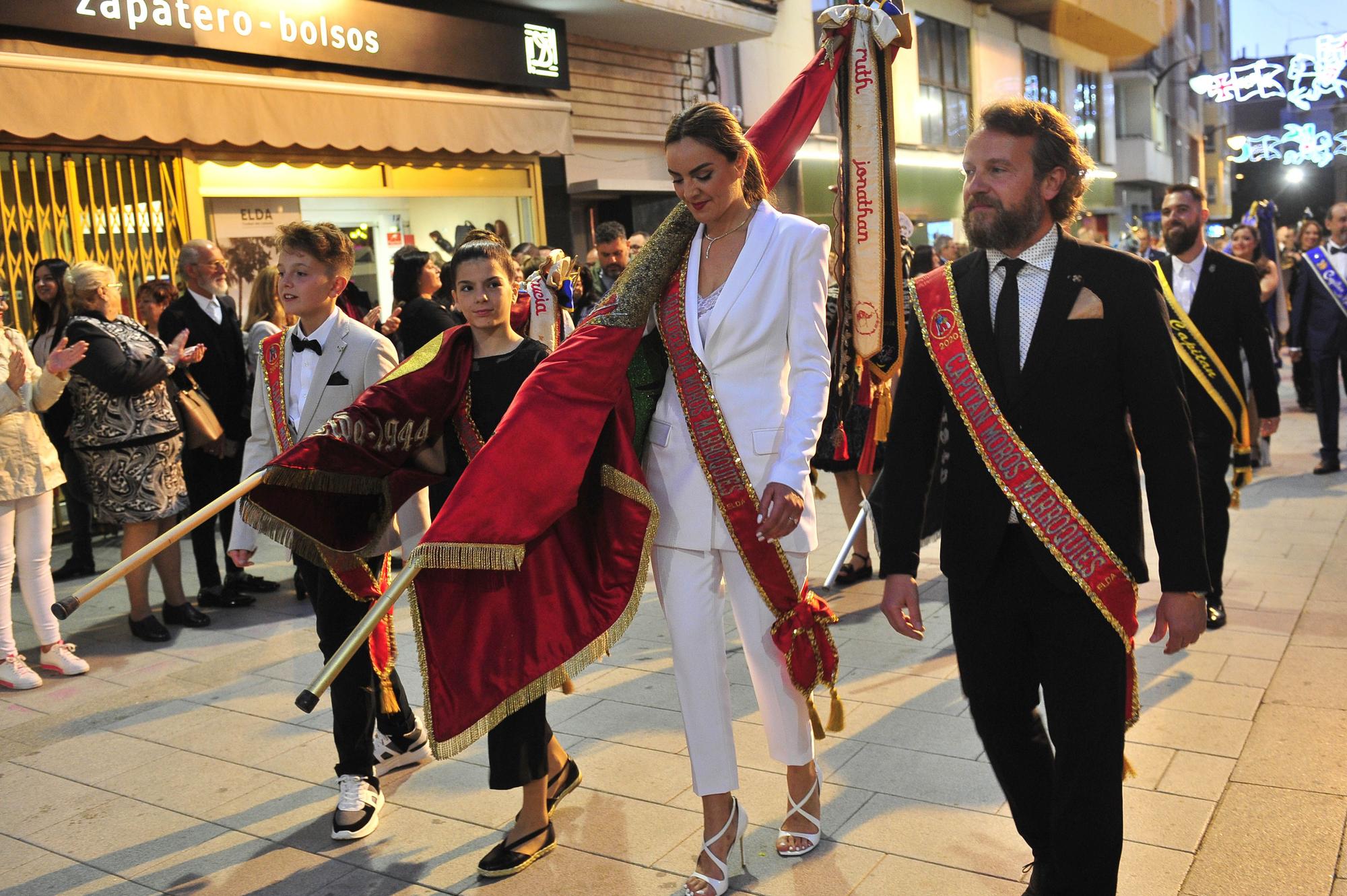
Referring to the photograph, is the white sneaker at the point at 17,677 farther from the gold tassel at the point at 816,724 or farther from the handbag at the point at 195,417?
the gold tassel at the point at 816,724

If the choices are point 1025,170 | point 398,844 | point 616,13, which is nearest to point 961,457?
point 1025,170

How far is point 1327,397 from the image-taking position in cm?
934

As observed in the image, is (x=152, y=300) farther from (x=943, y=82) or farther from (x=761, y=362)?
(x=943, y=82)

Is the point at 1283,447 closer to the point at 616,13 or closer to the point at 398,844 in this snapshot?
the point at 616,13

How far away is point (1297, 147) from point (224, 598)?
2795 centimetres

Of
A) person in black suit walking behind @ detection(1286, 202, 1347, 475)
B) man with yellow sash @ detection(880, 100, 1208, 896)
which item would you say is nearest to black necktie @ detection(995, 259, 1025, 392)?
man with yellow sash @ detection(880, 100, 1208, 896)

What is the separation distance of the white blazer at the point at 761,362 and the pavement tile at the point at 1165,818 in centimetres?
131

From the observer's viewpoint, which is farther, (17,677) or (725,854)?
(17,677)

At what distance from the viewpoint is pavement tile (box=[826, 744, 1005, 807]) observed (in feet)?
12.3

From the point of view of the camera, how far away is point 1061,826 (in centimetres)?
268

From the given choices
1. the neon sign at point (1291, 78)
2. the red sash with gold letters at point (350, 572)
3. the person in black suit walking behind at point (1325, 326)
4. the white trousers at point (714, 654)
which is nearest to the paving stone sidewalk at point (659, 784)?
the white trousers at point (714, 654)

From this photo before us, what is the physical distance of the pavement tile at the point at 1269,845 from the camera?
3.13m

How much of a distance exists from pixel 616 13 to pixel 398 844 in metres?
11.0

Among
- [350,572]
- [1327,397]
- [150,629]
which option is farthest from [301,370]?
[1327,397]
